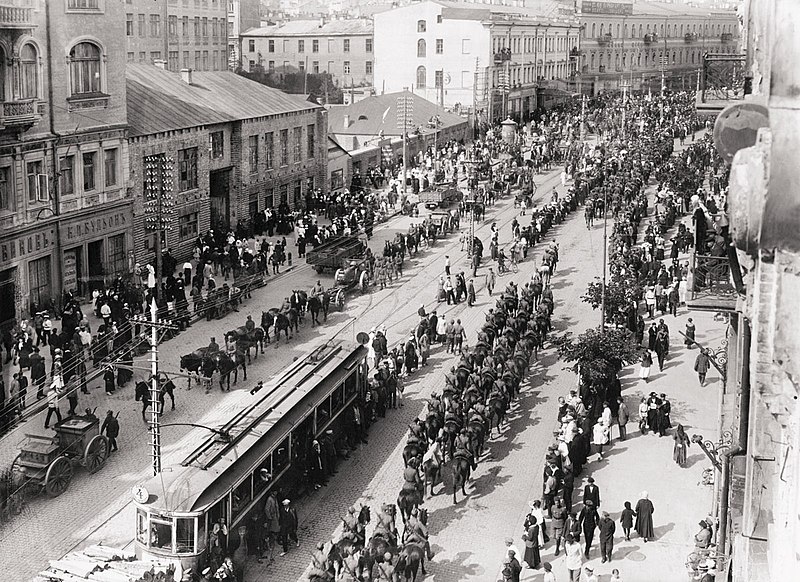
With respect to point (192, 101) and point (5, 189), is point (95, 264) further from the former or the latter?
point (192, 101)

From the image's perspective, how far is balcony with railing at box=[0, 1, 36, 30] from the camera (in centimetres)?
3403

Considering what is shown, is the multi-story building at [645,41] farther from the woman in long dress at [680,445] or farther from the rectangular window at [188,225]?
the woman in long dress at [680,445]

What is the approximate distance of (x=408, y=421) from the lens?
28.8 metres

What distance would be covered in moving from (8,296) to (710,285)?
24588 mm

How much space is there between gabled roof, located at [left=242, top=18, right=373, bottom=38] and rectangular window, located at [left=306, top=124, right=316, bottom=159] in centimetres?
5337

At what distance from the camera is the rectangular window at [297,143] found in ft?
193

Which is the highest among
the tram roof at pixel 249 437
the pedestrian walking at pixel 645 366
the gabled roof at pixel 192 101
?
the gabled roof at pixel 192 101

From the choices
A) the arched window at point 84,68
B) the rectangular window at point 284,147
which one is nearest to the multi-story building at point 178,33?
the rectangular window at point 284,147

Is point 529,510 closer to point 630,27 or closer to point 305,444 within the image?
point 305,444

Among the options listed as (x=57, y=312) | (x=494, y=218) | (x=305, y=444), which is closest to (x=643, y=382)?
(x=305, y=444)

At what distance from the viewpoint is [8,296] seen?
115 feet

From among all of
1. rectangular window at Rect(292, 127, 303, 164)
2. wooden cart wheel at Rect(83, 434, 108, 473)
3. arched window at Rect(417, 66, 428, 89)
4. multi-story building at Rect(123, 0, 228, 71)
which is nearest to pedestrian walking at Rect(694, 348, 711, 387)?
wooden cart wheel at Rect(83, 434, 108, 473)

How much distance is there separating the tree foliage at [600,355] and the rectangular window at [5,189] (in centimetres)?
1857

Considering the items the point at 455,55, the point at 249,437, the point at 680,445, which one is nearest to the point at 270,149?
the point at 680,445
